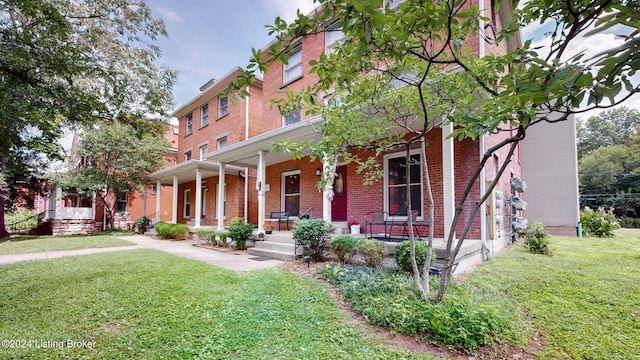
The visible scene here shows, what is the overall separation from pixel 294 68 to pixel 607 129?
40.9 metres

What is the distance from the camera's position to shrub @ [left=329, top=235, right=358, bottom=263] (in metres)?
5.93

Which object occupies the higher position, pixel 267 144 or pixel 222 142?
pixel 222 142

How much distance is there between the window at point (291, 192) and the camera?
1092cm

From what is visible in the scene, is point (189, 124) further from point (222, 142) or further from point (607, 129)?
point (607, 129)

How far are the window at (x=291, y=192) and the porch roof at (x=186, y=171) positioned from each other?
9.21 ft

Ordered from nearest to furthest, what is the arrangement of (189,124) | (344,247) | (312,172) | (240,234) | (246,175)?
1. (344,247)
2. (240,234)
3. (312,172)
4. (246,175)
5. (189,124)

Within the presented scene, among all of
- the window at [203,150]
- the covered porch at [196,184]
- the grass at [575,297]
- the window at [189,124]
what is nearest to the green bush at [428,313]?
the grass at [575,297]

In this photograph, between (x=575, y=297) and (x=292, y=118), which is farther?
(x=292, y=118)

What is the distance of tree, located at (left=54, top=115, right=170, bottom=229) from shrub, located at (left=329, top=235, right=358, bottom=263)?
43.1 feet

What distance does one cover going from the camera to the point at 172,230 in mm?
12117

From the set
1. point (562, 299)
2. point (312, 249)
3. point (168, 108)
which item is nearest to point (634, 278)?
point (562, 299)

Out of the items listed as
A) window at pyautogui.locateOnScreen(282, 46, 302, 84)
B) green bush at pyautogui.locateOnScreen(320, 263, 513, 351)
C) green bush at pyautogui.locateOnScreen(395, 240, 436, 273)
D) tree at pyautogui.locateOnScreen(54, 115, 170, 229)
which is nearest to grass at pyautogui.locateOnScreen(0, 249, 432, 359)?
green bush at pyautogui.locateOnScreen(320, 263, 513, 351)

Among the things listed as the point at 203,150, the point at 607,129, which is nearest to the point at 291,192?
the point at 203,150

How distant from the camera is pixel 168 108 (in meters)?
6.61
